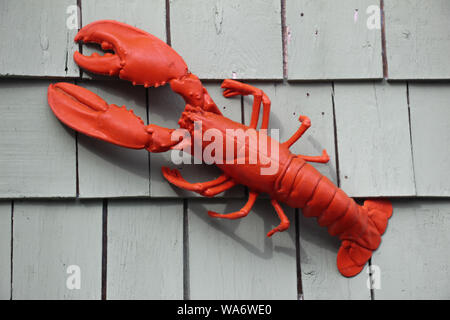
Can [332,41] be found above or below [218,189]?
above

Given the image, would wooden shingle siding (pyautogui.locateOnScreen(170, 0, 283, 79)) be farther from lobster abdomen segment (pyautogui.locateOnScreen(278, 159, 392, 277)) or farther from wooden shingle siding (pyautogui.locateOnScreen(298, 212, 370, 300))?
wooden shingle siding (pyautogui.locateOnScreen(298, 212, 370, 300))

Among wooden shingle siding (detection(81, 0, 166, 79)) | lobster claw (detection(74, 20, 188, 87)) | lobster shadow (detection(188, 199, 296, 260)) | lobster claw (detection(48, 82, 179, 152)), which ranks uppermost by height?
wooden shingle siding (detection(81, 0, 166, 79))

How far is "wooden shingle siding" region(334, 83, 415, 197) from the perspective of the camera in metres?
1.40

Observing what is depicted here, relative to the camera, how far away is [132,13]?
139cm

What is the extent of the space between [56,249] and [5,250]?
0.13 m

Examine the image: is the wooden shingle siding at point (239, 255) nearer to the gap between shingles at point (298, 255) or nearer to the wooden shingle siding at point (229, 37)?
the gap between shingles at point (298, 255)

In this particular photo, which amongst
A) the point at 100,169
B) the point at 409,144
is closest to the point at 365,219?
the point at 409,144

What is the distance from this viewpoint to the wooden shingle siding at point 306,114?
4.59 ft

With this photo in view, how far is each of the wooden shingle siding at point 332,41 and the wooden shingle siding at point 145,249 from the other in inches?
20.9

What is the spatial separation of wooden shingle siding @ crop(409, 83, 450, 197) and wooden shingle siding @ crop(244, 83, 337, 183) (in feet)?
0.79

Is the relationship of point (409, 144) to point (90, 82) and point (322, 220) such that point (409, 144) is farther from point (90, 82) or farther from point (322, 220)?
point (90, 82)

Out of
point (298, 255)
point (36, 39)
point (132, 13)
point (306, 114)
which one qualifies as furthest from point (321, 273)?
point (36, 39)

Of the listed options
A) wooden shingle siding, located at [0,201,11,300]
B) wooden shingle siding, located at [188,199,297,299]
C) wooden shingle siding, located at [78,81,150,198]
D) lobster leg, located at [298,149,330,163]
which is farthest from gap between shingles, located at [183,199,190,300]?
wooden shingle siding, located at [0,201,11,300]

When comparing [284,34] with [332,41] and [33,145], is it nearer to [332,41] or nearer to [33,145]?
[332,41]
